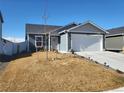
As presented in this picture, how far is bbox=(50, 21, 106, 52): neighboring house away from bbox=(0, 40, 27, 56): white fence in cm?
725

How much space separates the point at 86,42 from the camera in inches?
1071

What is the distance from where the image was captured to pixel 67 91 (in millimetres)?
9336

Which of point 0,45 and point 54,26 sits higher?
point 54,26

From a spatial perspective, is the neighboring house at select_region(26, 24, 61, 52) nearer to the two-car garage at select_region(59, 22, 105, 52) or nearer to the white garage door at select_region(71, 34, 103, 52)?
the two-car garage at select_region(59, 22, 105, 52)

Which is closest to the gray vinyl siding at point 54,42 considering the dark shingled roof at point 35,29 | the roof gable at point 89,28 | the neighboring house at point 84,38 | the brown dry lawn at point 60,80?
the dark shingled roof at point 35,29

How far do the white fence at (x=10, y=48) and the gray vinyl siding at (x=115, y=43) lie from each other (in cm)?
1382

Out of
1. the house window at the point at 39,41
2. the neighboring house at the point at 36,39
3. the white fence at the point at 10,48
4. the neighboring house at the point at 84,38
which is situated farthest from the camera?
the house window at the point at 39,41

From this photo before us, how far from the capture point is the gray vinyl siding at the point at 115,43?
1159 inches

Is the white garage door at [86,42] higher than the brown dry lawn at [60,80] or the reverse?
higher

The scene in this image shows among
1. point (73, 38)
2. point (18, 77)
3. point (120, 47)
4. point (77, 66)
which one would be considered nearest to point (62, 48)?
point (73, 38)

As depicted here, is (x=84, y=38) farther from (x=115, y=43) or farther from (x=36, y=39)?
(x=36, y=39)

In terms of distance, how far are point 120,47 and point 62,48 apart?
28.0 ft

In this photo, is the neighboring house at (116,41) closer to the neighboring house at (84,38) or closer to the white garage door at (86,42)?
the neighboring house at (84,38)

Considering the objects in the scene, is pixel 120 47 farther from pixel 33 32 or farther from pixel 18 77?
pixel 18 77
